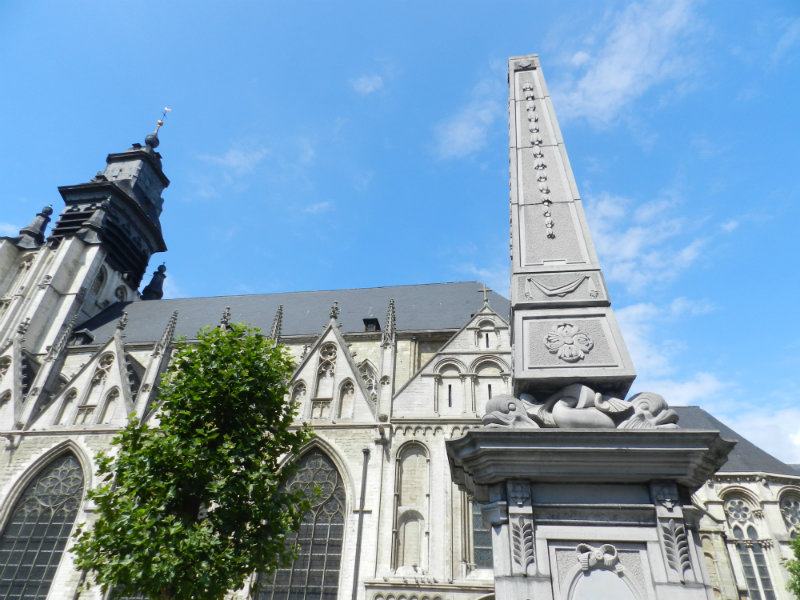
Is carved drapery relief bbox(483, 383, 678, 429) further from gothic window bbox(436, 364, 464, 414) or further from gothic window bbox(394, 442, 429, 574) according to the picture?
gothic window bbox(436, 364, 464, 414)

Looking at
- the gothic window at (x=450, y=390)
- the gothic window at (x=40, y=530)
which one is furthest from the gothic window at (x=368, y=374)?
the gothic window at (x=40, y=530)

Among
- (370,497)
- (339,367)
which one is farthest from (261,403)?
(339,367)

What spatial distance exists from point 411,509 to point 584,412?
1086 centimetres

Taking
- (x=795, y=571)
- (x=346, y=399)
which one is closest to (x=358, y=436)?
(x=346, y=399)

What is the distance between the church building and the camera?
1285cm

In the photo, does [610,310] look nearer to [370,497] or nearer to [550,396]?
[550,396]

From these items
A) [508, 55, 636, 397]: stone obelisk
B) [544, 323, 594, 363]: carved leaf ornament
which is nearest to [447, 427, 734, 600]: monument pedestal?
[508, 55, 636, 397]: stone obelisk

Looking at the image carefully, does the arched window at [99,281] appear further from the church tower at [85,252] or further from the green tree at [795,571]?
the green tree at [795,571]

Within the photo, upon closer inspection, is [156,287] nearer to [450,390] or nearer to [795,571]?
[450,390]

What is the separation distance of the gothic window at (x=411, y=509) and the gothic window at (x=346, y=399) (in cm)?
238

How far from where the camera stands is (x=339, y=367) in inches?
674

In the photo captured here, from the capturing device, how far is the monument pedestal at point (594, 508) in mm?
3221

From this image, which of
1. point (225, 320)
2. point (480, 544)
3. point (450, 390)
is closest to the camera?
point (480, 544)

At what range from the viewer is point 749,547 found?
1705 cm
